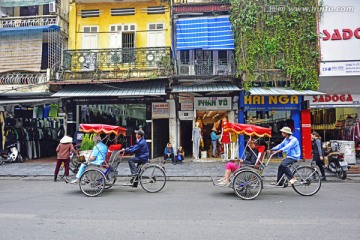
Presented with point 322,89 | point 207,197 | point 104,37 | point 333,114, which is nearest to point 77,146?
point 104,37

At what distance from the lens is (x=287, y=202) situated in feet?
24.7

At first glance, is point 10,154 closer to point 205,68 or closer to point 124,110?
point 124,110

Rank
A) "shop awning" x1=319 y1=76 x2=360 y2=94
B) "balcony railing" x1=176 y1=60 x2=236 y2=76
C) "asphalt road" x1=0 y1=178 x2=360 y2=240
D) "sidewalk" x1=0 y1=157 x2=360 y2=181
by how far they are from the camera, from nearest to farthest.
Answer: "asphalt road" x1=0 y1=178 x2=360 y2=240 < "sidewalk" x1=0 y1=157 x2=360 y2=181 < "shop awning" x1=319 y1=76 x2=360 y2=94 < "balcony railing" x1=176 y1=60 x2=236 y2=76

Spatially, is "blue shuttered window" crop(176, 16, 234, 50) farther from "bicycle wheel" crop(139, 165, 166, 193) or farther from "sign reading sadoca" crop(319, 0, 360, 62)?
"bicycle wheel" crop(139, 165, 166, 193)

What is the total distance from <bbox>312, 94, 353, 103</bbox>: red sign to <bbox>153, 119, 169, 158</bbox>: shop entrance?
8.42 m

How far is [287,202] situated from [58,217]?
210 inches

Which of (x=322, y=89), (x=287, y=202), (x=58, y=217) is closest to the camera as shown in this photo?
(x=58, y=217)

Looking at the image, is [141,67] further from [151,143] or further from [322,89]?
[322,89]

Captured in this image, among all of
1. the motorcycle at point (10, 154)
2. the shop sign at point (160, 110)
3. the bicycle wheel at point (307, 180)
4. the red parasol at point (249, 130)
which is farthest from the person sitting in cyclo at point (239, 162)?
the motorcycle at point (10, 154)

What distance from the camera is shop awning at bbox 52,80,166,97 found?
15.3 m

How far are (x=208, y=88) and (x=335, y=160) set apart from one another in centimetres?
671

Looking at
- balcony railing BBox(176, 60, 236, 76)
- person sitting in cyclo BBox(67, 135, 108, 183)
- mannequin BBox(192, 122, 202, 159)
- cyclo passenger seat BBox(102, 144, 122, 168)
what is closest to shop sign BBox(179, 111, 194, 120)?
mannequin BBox(192, 122, 202, 159)

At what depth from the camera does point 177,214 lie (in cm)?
633

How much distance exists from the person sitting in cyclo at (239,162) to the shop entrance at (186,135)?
30.3 feet
